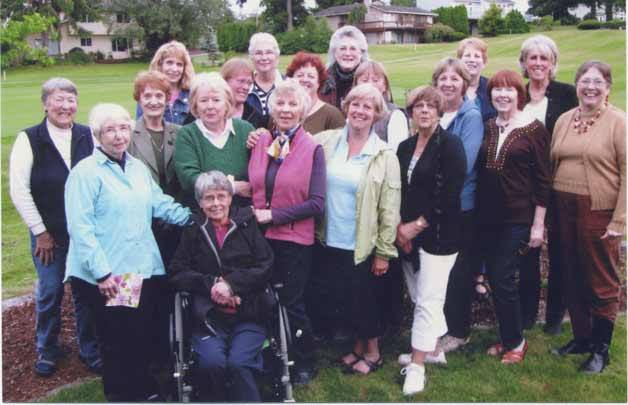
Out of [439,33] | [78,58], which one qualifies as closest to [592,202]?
[78,58]

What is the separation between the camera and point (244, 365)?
3949mm

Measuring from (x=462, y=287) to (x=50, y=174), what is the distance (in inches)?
128

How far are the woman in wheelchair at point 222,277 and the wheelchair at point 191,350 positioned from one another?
3.2 inches

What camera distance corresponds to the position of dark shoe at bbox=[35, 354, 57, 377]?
15.9ft

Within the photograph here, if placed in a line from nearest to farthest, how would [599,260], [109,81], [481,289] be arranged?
[599,260]
[481,289]
[109,81]

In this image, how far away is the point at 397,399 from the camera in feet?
14.7

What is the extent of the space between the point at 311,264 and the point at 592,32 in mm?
45980

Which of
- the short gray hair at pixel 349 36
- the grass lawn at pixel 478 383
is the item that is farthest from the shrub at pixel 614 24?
the grass lawn at pixel 478 383

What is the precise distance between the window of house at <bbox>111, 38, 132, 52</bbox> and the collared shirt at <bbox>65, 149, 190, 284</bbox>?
193ft

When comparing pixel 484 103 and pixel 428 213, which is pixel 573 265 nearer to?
→ pixel 428 213

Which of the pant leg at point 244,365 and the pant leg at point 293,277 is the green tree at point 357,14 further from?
the pant leg at point 244,365

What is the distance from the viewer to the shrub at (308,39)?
4975cm

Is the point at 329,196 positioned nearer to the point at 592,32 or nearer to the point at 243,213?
the point at 243,213

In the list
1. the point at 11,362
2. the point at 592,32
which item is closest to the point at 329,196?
the point at 11,362
